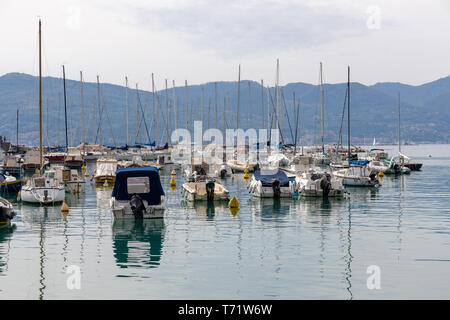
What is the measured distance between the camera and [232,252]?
25.3m

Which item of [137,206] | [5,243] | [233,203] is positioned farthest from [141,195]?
[5,243]

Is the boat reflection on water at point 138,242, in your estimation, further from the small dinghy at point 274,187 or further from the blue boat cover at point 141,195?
the small dinghy at point 274,187

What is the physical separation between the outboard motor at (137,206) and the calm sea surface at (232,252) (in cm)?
52

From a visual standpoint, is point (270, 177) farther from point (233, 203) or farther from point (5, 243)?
point (5, 243)

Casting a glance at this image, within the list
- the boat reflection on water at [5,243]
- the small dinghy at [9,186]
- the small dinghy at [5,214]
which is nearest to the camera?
the boat reflection on water at [5,243]

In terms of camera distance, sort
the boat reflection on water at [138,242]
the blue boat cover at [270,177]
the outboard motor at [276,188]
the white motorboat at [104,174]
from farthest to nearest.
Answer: the white motorboat at [104,174] < the blue boat cover at [270,177] < the outboard motor at [276,188] < the boat reflection on water at [138,242]

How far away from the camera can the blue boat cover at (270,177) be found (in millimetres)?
47250

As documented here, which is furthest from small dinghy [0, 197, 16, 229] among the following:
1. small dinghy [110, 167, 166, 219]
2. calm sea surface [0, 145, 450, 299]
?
small dinghy [110, 167, 166, 219]

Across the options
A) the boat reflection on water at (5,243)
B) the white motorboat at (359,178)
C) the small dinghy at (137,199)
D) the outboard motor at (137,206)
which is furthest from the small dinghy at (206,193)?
the white motorboat at (359,178)

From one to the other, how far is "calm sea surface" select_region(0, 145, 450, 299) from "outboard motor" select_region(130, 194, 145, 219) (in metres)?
0.52

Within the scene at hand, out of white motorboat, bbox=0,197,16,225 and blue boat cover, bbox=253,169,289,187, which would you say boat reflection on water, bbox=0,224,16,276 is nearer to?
white motorboat, bbox=0,197,16,225

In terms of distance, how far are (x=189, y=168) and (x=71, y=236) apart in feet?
118

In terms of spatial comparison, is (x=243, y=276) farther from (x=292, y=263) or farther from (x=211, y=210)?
(x=211, y=210)

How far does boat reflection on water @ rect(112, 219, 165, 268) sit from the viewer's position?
2333 centimetres
